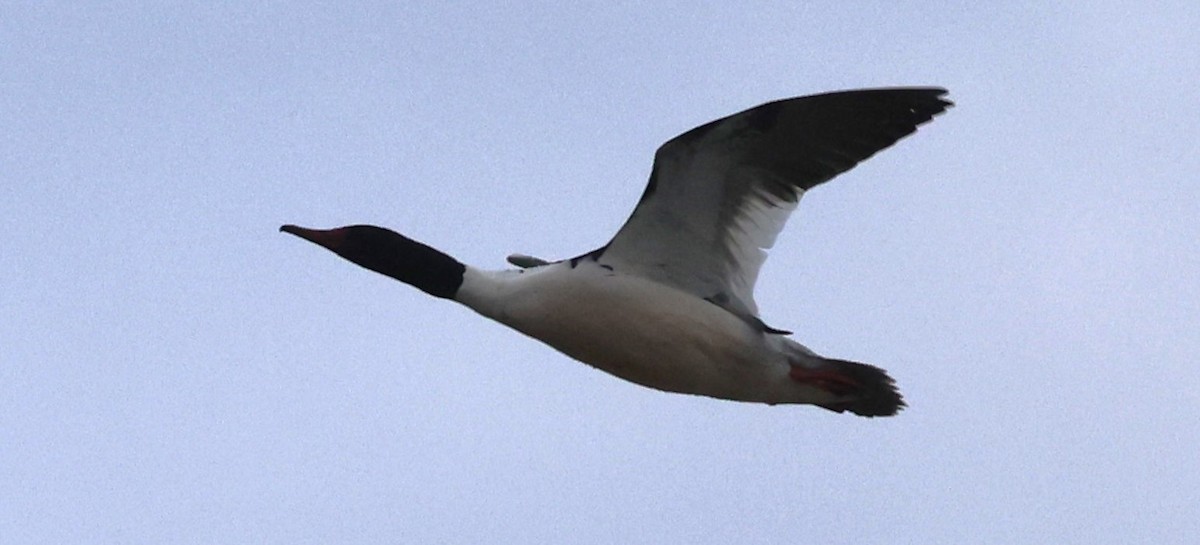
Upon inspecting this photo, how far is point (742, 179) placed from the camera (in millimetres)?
9812

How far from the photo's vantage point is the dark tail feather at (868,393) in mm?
9750

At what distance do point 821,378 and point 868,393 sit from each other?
1.05 feet

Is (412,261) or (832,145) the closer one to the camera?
(832,145)

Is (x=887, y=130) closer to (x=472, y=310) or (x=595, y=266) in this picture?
(x=595, y=266)

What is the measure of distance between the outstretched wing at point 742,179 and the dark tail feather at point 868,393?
0.59m

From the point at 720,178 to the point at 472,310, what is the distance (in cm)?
144

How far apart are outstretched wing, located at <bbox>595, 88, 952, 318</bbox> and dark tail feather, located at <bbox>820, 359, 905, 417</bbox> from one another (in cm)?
59

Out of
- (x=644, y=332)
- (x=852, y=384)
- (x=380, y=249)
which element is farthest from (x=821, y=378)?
(x=380, y=249)

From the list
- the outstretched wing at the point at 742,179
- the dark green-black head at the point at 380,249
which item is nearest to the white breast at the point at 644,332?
the outstretched wing at the point at 742,179

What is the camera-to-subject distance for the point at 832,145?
9.56m

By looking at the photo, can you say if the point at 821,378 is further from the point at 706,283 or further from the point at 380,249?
the point at 380,249

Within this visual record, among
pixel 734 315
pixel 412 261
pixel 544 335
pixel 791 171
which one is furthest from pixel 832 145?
pixel 412 261

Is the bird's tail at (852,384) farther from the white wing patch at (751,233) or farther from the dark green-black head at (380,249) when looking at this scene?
the dark green-black head at (380,249)

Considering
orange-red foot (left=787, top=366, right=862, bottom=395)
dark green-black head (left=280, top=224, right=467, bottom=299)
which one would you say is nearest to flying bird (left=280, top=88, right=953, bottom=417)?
orange-red foot (left=787, top=366, right=862, bottom=395)
